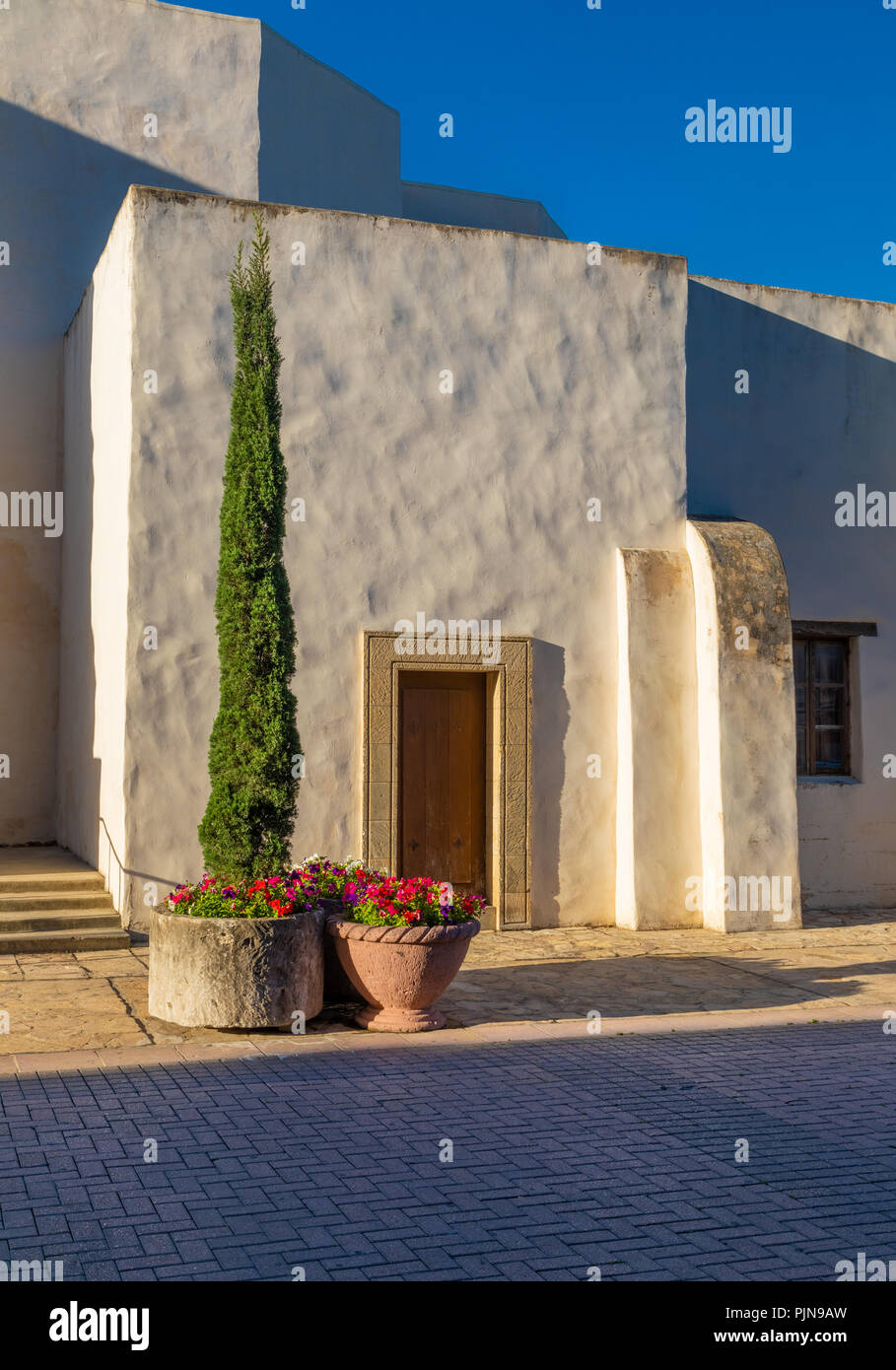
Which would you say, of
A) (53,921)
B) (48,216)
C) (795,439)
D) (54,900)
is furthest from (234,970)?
(48,216)

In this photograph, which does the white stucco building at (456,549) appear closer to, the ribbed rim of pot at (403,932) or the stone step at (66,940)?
the stone step at (66,940)

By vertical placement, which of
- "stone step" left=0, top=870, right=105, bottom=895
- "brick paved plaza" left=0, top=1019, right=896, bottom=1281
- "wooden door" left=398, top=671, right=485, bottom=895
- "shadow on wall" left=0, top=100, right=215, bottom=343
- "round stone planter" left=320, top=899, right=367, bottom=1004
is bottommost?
"brick paved plaza" left=0, top=1019, right=896, bottom=1281

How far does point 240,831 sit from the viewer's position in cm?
758

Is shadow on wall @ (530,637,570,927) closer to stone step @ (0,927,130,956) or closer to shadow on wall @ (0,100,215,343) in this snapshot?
stone step @ (0,927,130,956)

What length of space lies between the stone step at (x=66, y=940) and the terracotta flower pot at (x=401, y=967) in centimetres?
283

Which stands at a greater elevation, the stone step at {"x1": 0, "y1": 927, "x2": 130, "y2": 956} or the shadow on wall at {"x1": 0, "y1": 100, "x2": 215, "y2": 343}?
the shadow on wall at {"x1": 0, "y1": 100, "x2": 215, "y2": 343}

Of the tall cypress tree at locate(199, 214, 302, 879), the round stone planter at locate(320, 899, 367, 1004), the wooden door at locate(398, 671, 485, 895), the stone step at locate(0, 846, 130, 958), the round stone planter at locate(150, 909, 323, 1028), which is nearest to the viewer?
the round stone planter at locate(150, 909, 323, 1028)

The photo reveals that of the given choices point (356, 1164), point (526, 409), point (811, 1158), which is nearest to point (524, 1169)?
point (356, 1164)

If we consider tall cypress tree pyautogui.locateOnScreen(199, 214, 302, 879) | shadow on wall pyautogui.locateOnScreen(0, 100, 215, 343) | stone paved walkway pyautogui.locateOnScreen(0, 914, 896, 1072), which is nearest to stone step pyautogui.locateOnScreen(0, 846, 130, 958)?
stone paved walkway pyautogui.locateOnScreen(0, 914, 896, 1072)

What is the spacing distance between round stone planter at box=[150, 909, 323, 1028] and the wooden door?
12.5ft

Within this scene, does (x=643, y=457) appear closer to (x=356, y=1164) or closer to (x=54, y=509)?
(x=54, y=509)

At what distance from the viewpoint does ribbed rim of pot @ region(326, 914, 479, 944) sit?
23.7ft

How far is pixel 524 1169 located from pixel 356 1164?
64 cm

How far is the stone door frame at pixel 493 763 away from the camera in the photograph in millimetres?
10609
